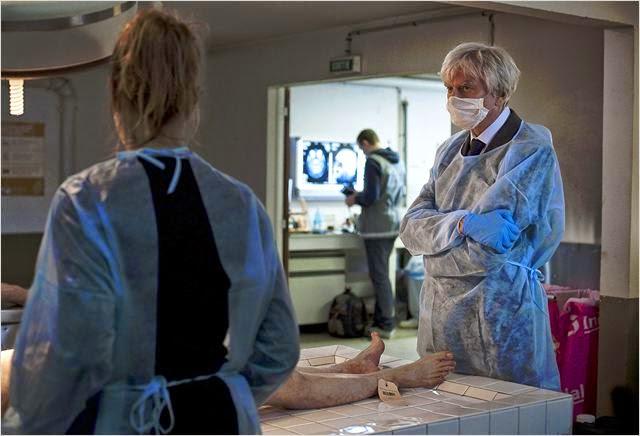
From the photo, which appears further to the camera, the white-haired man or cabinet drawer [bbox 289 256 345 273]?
cabinet drawer [bbox 289 256 345 273]

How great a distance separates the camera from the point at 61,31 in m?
2.48

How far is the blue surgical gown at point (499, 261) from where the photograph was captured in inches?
104

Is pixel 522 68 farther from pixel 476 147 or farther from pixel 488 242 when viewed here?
pixel 488 242

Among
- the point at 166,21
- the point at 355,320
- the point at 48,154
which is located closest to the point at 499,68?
the point at 166,21

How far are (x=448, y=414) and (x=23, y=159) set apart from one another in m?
5.79

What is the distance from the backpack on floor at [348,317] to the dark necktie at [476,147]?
4700 mm

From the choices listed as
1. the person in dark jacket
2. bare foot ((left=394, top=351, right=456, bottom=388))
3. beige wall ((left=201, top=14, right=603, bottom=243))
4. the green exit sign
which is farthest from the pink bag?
the person in dark jacket

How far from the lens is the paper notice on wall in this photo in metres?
7.10

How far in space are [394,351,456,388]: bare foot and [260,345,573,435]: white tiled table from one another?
0.02m

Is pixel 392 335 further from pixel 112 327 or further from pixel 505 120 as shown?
pixel 112 327

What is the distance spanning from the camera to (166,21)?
1482mm

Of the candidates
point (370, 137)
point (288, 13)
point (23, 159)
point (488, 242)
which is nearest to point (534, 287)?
point (488, 242)

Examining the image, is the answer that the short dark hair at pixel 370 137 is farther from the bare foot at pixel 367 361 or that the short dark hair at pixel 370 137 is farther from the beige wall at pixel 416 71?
the bare foot at pixel 367 361

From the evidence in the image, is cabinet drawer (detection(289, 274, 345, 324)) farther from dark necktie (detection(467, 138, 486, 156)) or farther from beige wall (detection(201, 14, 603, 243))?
dark necktie (detection(467, 138, 486, 156))
